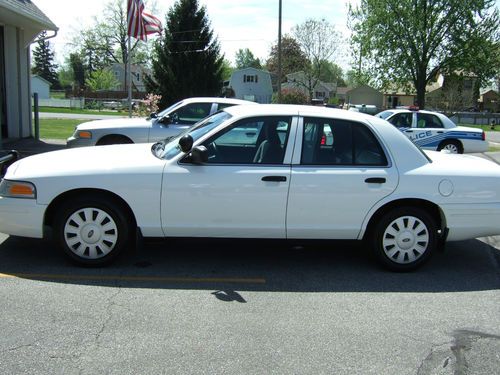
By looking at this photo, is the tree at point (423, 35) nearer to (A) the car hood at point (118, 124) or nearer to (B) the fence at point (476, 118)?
(B) the fence at point (476, 118)

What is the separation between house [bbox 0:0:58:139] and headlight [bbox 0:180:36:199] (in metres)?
10.2

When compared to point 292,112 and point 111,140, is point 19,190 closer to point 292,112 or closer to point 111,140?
point 292,112

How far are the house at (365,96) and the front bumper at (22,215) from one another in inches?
3080

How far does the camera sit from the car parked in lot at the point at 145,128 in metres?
9.95

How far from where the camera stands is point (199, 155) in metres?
4.84

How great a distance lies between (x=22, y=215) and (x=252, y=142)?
7.62ft

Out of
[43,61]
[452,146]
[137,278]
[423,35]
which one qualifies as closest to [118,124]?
[137,278]

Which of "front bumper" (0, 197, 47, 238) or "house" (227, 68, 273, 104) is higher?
"house" (227, 68, 273, 104)

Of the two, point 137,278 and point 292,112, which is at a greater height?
point 292,112

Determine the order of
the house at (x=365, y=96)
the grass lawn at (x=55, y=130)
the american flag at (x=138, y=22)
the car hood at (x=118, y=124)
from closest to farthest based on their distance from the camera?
the car hood at (x=118, y=124), the grass lawn at (x=55, y=130), the american flag at (x=138, y=22), the house at (x=365, y=96)

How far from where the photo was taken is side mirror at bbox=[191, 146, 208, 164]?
483cm

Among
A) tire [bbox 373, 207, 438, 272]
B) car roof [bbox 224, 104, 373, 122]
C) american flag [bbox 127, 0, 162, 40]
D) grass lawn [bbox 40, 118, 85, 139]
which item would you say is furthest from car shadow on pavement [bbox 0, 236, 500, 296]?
american flag [bbox 127, 0, 162, 40]

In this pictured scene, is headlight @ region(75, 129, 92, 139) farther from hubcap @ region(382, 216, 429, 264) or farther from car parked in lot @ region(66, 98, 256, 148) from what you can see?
hubcap @ region(382, 216, 429, 264)

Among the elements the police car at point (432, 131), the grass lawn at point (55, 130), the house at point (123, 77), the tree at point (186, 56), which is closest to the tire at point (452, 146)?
the police car at point (432, 131)
